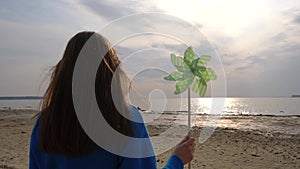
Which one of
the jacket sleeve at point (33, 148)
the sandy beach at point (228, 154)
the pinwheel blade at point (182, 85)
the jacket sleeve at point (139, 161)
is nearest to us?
the jacket sleeve at point (139, 161)

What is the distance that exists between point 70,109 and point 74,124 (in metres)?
0.08

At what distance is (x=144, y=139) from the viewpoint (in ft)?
4.91

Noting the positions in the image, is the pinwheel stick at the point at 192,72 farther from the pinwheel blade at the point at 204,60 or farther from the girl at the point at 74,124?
the girl at the point at 74,124

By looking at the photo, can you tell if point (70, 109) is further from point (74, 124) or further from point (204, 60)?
point (204, 60)

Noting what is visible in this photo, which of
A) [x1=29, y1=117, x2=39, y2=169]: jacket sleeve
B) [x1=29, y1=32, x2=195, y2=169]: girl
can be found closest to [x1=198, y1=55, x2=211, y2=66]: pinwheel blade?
[x1=29, y1=32, x2=195, y2=169]: girl

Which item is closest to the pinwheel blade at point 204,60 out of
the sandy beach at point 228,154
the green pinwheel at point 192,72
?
the green pinwheel at point 192,72

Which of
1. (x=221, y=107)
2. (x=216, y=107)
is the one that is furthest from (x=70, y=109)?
(x=216, y=107)

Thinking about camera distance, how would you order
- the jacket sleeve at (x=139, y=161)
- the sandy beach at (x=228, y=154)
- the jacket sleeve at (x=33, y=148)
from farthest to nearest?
the sandy beach at (x=228, y=154) → the jacket sleeve at (x=33, y=148) → the jacket sleeve at (x=139, y=161)

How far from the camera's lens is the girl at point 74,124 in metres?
1.48

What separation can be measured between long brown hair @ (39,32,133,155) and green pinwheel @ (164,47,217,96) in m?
1.05

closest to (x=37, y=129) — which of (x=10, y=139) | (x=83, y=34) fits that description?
(x=83, y=34)

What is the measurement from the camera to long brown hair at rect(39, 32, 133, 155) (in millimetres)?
1479

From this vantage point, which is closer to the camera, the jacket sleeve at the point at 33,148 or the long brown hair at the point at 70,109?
the long brown hair at the point at 70,109

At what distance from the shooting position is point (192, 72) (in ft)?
8.48
